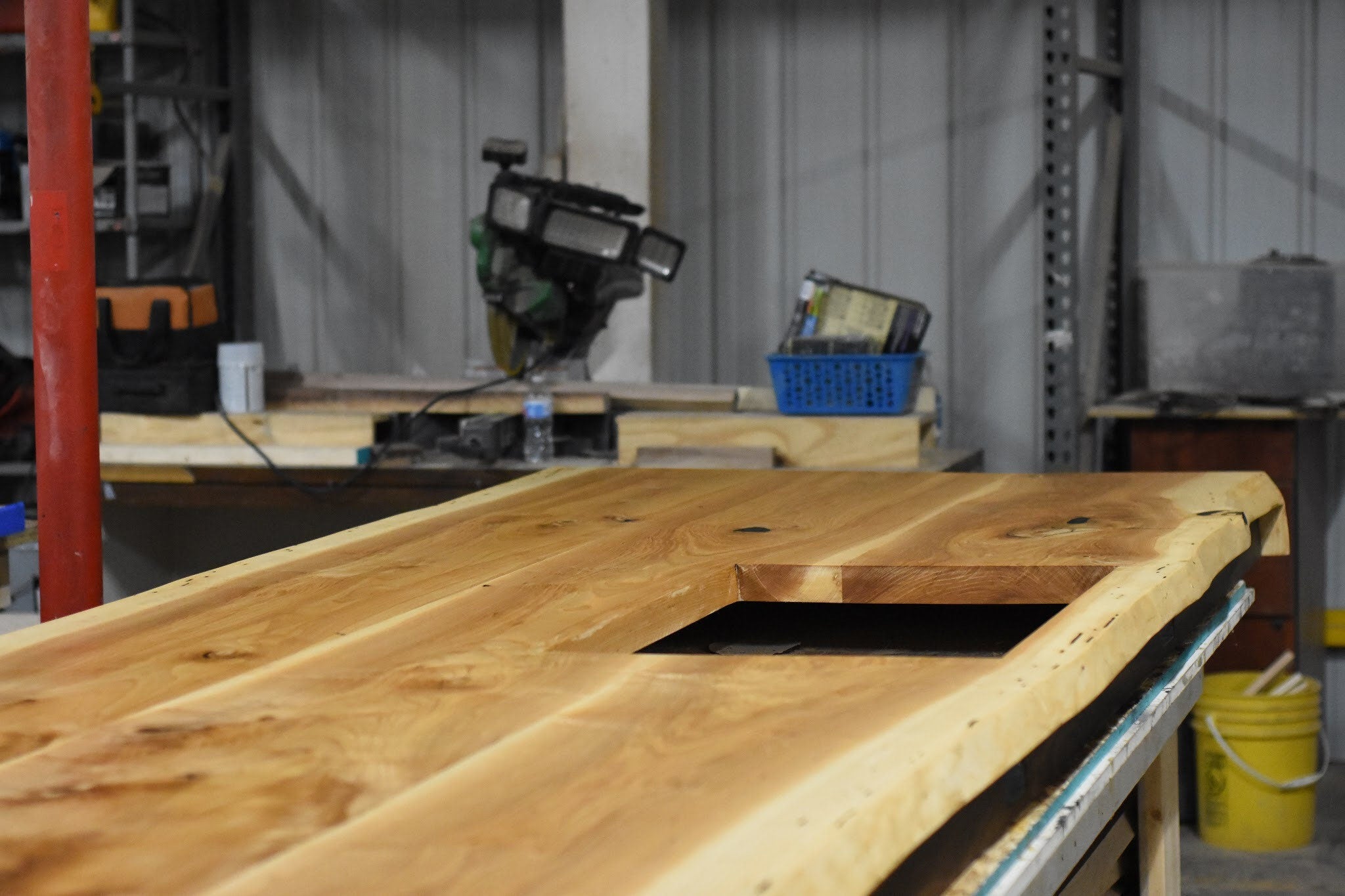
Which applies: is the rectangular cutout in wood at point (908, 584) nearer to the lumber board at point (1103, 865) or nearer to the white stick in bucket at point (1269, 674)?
the lumber board at point (1103, 865)

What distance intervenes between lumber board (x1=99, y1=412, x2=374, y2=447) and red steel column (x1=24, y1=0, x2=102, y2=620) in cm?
114

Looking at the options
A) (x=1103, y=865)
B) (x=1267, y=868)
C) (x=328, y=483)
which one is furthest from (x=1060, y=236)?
(x=1103, y=865)

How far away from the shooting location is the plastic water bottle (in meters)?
3.04

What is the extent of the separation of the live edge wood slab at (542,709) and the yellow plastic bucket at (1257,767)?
187 cm

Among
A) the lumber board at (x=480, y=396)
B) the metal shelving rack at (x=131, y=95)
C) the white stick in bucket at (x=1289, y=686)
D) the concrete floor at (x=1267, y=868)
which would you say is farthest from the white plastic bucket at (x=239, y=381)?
the white stick in bucket at (x=1289, y=686)

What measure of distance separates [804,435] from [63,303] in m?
1.48

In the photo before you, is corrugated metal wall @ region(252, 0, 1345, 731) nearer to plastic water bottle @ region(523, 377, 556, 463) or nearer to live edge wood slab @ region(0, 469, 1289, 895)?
plastic water bottle @ region(523, 377, 556, 463)

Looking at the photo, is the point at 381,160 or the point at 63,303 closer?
the point at 63,303

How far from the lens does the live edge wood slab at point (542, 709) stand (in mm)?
687

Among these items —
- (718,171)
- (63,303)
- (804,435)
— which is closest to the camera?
(63,303)

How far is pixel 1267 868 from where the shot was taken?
3279 millimetres

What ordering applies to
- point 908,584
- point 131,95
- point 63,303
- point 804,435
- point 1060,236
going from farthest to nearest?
point 131,95 < point 1060,236 < point 804,435 < point 63,303 < point 908,584

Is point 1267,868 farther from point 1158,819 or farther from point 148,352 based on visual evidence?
point 148,352

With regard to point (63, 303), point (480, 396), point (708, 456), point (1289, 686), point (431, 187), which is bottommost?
point (1289, 686)
